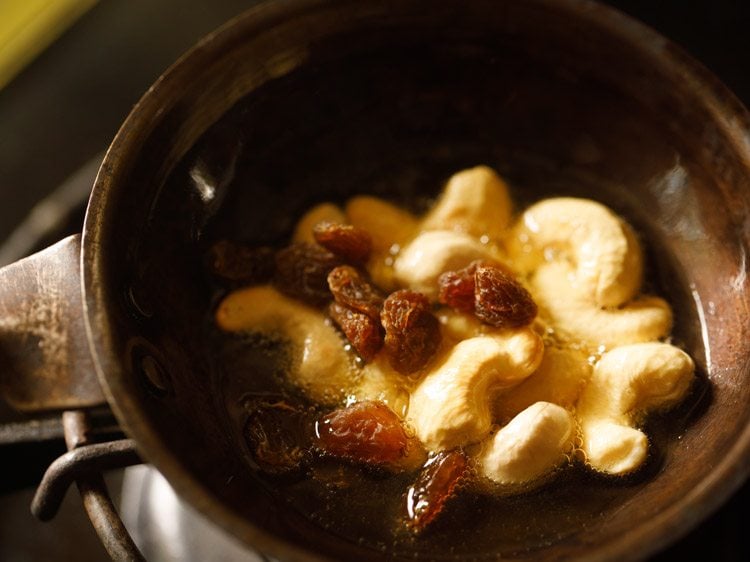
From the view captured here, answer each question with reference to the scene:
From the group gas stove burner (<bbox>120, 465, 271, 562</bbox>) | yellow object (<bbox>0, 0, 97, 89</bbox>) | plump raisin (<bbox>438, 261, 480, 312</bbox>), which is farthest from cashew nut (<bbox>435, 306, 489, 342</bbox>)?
yellow object (<bbox>0, 0, 97, 89</bbox>)

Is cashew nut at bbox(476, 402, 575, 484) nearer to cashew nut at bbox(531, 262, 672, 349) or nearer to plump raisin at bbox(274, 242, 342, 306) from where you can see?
cashew nut at bbox(531, 262, 672, 349)

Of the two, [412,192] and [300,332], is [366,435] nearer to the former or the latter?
[300,332]

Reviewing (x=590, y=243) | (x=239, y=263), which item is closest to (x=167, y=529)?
(x=239, y=263)

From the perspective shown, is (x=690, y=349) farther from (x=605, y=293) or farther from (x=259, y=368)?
(x=259, y=368)

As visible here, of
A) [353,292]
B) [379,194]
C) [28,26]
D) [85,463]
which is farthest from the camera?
[28,26]

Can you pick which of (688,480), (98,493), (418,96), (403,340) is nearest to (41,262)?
(98,493)

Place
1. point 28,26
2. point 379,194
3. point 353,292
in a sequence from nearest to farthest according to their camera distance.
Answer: point 353,292
point 379,194
point 28,26
